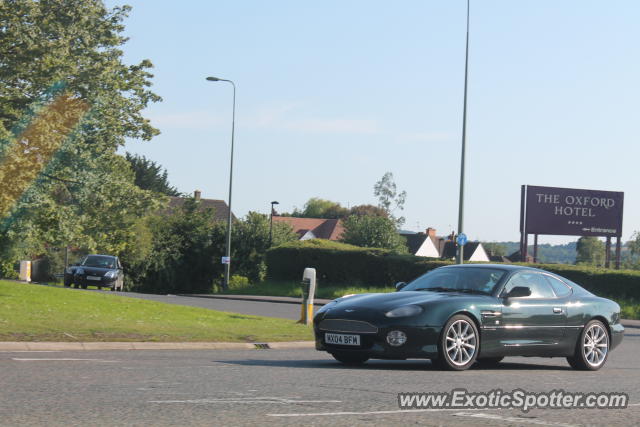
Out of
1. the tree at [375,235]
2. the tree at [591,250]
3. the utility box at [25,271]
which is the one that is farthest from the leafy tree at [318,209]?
the utility box at [25,271]

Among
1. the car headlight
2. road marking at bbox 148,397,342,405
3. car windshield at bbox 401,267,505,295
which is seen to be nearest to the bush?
car windshield at bbox 401,267,505,295

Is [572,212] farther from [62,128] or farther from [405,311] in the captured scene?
[405,311]

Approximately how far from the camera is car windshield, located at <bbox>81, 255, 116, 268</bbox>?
42.6 metres

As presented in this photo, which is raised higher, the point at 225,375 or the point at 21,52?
the point at 21,52

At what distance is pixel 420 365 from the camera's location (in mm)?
12219

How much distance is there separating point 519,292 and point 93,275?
31.8m

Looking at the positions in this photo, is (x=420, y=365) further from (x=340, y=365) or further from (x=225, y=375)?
(x=225, y=375)

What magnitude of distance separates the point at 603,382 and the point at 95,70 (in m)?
19.6

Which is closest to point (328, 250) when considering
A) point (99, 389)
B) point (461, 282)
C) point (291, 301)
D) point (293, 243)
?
point (293, 243)

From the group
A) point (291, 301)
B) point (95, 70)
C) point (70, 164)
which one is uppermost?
point (95, 70)

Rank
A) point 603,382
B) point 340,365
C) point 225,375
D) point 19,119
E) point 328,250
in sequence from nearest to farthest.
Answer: point 225,375
point 603,382
point 340,365
point 19,119
point 328,250

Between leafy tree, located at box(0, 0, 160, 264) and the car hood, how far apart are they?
1367 centimetres

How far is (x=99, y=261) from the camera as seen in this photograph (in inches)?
1693
